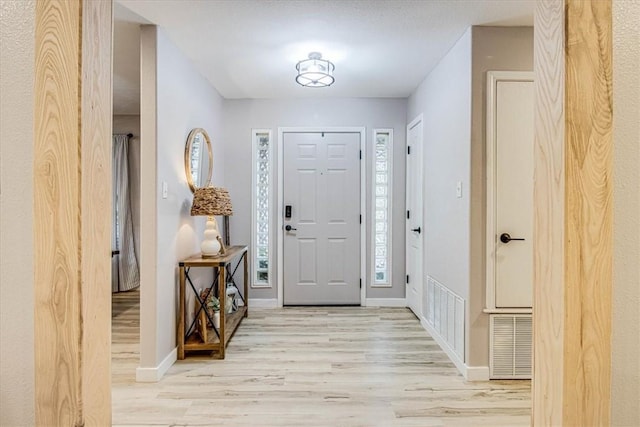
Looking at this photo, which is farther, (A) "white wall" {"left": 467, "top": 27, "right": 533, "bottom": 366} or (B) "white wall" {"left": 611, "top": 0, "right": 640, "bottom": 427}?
(A) "white wall" {"left": 467, "top": 27, "right": 533, "bottom": 366}

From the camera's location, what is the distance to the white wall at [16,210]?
2.51 feet

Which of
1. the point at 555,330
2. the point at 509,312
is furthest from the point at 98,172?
the point at 509,312

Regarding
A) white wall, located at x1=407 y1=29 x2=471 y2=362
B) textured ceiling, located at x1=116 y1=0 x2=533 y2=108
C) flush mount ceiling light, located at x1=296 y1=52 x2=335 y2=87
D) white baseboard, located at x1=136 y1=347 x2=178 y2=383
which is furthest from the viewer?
flush mount ceiling light, located at x1=296 y1=52 x2=335 y2=87

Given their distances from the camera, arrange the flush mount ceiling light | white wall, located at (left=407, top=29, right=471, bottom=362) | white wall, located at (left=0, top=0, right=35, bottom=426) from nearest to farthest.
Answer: white wall, located at (left=0, top=0, right=35, bottom=426) < white wall, located at (left=407, top=29, right=471, bottom=362) < the flush mount ceiling light

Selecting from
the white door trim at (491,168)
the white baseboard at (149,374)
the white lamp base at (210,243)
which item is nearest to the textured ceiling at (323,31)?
the white door trim at (491,168)

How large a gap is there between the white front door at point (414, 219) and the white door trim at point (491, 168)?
1181 mm

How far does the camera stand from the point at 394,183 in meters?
4.34

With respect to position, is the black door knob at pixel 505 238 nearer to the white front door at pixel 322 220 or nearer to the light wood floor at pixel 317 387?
the light wood floor at pixel 317 387

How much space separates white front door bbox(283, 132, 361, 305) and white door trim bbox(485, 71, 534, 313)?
76.1 inches

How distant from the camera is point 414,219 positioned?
159 inches

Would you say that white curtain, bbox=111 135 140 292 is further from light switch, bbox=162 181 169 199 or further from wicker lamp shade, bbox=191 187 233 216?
light switch, bbox=162 181 169 199

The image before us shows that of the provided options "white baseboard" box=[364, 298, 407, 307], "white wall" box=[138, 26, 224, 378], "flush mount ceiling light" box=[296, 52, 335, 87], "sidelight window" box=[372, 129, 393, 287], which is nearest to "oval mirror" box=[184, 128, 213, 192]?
"white wall" box=[138, 26, 224, 378]

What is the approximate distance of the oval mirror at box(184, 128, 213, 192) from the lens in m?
3.09

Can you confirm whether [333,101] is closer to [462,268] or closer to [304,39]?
[304,39]
